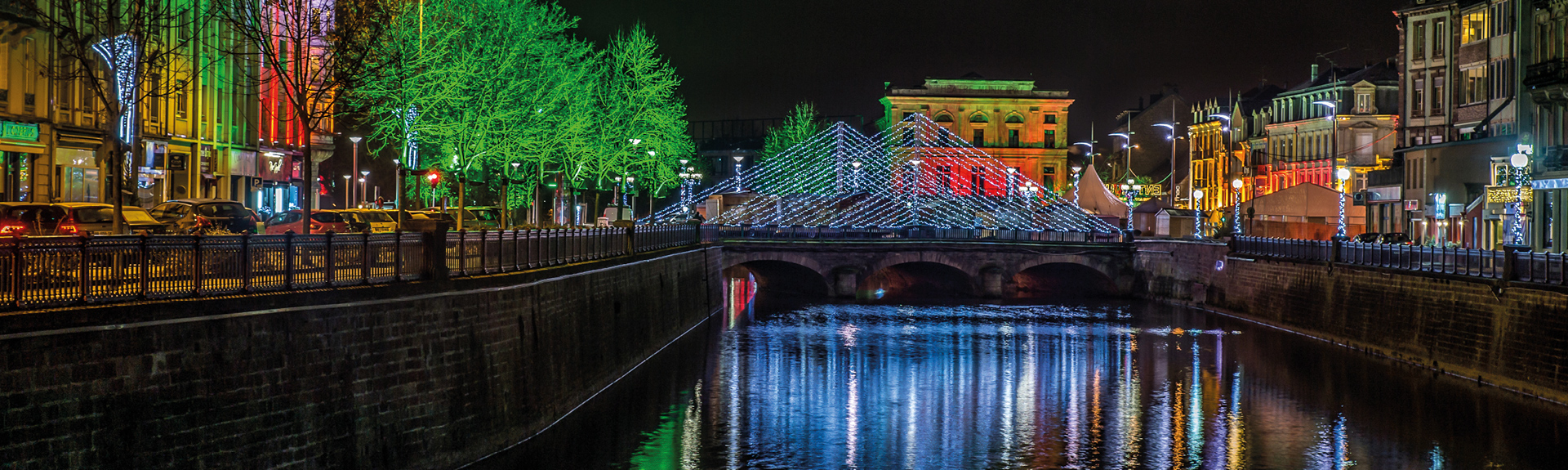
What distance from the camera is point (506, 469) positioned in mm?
24812

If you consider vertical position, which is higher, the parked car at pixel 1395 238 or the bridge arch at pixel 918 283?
the parked car at pixel 1395 238

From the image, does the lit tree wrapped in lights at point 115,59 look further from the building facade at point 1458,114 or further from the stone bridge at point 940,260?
the building facade at point 1458,114

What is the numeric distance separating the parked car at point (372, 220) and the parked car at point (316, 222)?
10.2 inches

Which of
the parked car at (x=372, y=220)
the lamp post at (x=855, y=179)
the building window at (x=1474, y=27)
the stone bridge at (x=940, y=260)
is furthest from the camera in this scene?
the lamp post at (x=855, y=179)

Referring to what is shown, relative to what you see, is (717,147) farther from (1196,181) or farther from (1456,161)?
(1456,161)

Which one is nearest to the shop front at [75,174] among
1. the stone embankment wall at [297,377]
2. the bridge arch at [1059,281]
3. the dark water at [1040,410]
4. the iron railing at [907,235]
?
the dark water at [1040,410]

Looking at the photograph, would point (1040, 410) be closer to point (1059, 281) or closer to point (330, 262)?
point (330, 262)

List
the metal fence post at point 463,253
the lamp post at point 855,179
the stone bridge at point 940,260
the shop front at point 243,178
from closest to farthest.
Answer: the metal fence post at point 463,253
the shop front at point 243,178
the stone bridge at point 940,260
the lamp post at point 855,179

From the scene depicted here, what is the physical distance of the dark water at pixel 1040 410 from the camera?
94.2 feet

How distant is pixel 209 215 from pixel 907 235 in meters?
40.2

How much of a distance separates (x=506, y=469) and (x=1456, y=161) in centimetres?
5106

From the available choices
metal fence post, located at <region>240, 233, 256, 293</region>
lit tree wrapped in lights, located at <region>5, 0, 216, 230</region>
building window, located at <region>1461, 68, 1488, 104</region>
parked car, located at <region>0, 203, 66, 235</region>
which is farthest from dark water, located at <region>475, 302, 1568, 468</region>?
building window, located at <region>1461, 68, 1488, 104</region>

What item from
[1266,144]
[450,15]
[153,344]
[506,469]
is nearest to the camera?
[153,344]

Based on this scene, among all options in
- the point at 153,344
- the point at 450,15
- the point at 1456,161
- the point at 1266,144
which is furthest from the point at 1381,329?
the point at 1266,144
